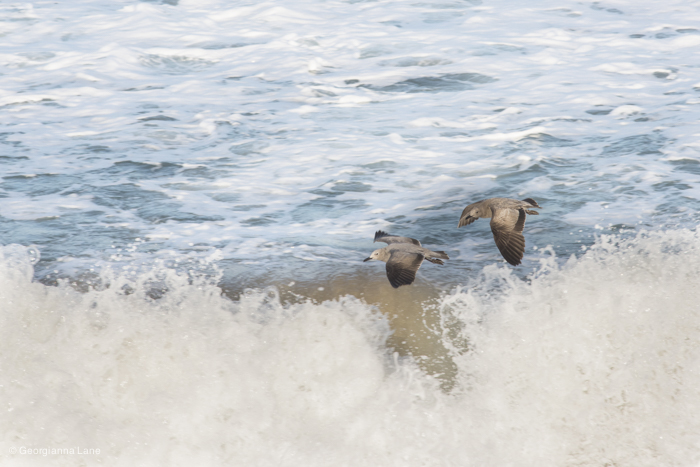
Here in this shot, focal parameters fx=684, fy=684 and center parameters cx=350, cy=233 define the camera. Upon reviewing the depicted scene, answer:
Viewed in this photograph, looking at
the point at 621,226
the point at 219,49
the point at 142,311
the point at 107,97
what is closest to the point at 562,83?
the point at 621,226

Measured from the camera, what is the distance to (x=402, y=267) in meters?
5.56

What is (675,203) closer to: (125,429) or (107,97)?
(125,429)

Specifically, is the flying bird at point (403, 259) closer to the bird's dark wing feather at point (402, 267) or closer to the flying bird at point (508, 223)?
the bird's dark wing feather at point (402, 267)

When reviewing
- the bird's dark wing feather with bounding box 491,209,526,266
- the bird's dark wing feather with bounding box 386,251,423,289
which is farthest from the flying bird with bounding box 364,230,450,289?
the bird's dark wing feather with bounding box 491,209,526,266

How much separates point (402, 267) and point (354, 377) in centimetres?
96

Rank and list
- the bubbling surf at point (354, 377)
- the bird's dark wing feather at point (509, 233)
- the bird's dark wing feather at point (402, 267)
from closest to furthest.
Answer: the bubbling surf at point (354, 377) < the bird's dark wing feather at point (402, 267) < the bird's dark wing feather at point (509, 233)

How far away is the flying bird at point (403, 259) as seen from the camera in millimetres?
5484

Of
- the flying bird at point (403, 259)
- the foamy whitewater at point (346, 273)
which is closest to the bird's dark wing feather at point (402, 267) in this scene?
the flying bird at point (403, 259)

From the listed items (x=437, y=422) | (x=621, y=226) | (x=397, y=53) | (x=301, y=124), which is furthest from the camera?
(x=397, y=53)

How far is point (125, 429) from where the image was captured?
5129mm

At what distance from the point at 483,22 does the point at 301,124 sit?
682 centimetres

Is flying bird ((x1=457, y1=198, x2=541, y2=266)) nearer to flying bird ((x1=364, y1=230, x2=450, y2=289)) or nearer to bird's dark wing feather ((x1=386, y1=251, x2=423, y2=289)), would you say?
flying bird ((x1=364, y1=230, x2=450, y2=289))

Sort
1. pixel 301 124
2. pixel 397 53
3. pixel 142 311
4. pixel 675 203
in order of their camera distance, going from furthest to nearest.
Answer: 1. pixel 397 53
2. pixel 301 124
3. pixel 675 203
4. pixel 142 311

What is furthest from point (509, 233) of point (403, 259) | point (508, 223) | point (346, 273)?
point (346, 273)
